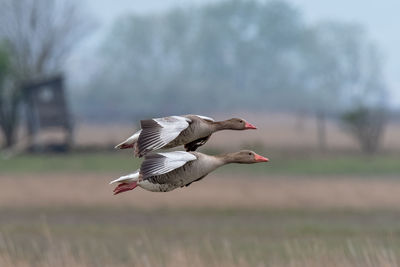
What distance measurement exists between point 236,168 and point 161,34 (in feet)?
331

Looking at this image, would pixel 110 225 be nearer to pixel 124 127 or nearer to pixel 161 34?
pixel 124 127

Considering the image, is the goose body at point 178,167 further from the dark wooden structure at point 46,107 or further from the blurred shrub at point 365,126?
the dark wooden structure at point 46,107

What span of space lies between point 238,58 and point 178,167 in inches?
4789

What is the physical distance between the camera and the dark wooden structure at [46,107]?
165ft

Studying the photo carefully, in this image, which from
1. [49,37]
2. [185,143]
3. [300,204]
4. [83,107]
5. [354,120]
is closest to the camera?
[185,143]

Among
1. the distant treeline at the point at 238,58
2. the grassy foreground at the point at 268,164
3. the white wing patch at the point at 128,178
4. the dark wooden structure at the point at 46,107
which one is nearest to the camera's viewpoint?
the white wing patch at the point at 128,178

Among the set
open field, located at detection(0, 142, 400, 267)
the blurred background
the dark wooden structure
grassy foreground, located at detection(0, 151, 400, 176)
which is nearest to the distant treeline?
the blurred background

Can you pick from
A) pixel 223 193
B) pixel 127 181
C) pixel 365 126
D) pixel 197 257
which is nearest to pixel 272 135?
pixel 365 126

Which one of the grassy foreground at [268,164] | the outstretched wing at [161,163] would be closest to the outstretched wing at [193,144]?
the outstretched wing at [161,163]

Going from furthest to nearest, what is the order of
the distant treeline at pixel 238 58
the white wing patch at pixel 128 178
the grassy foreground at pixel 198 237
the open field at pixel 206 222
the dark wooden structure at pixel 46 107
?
1. the distant treeline at pixel 238 58
2. the dark wooden structure at pixel 46 107
3. the open field at pixel 206 222
4. the grassy foreground at pixel 198 237
5. the white wing patch at pixel 128 178

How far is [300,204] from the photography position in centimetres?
3020

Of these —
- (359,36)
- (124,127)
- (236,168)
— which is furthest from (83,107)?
(236,168)

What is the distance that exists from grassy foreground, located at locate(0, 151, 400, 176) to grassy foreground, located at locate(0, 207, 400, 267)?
385 inches

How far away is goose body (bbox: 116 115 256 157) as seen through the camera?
720 cm
